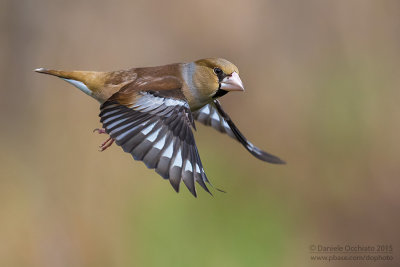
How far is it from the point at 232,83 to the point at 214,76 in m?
A: 0.15

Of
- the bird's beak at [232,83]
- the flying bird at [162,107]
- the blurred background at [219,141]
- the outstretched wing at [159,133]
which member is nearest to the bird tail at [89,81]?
the flying bird at [162,107]

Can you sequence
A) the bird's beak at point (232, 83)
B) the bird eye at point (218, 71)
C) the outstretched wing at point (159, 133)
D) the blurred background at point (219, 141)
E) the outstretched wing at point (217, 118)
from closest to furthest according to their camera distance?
the outstretched wing at point (159, 133), the bird's beak at point (232, 83), the bird eye at point (218, 71), the outstretched wing at point (217, 118), the blurred background at point (219, 141)

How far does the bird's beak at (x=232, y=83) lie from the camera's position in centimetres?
309

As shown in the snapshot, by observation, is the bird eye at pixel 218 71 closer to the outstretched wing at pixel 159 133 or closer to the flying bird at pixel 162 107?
the flying bird at pixel 162 107

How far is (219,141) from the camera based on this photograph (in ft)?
16.7

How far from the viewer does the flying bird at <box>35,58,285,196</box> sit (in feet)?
8.93

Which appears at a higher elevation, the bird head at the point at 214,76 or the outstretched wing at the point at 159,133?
the bird head at the point at 214,76

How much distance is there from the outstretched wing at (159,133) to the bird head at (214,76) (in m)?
0.26

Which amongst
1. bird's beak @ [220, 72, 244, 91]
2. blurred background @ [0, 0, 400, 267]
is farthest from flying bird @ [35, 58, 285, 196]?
blurred background @ [0, 0, 400, 267]

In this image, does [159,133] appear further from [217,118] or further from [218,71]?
[217,118]

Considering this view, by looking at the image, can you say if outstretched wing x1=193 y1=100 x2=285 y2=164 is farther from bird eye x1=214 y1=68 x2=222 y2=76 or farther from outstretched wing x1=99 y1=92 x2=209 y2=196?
outstretched wing x1=99 y1=92 x2=209 y2=196

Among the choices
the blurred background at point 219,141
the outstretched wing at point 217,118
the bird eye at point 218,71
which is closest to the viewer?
the bird eye at point 218,71

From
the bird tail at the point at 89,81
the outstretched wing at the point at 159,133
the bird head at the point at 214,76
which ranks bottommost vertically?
the outstretched wing at the point at 159,133

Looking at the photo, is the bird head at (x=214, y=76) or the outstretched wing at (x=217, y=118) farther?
the outstretched wing at (x=217, y=118)
